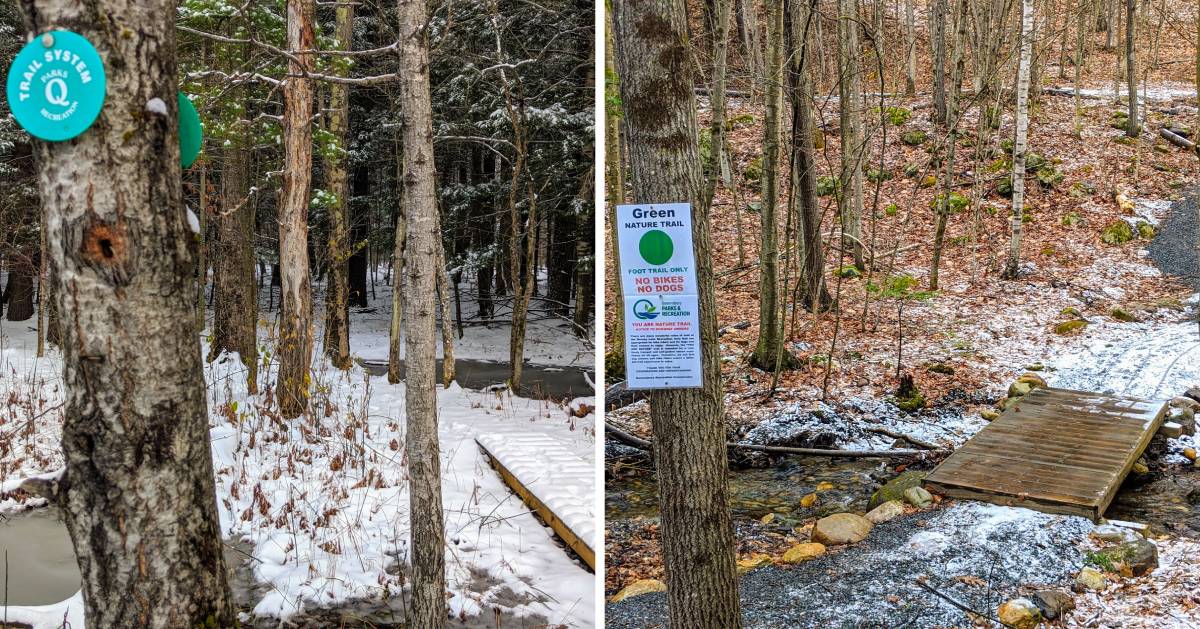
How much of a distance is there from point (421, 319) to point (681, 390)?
1.34 metres

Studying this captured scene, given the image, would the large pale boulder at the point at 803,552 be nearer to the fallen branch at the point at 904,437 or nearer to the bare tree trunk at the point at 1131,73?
the fallen branch at the point at 904,437

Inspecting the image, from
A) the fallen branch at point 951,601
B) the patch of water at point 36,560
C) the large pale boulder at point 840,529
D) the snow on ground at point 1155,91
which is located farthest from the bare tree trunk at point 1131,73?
the patch of water at point 36,560

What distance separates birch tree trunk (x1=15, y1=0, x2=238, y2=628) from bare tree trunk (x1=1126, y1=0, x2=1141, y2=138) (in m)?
18.0

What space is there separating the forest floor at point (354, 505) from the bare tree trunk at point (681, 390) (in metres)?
1.69

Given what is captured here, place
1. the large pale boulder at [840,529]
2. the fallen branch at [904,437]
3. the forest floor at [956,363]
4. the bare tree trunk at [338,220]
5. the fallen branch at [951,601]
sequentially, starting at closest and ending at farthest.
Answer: the fallen branch at [951,601]
the forest floor at [956,363]
the large pale boulder at [840,529]
the fallen branch at [904,437]
the bare tree trunk at [338,220]

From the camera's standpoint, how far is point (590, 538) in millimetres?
5699

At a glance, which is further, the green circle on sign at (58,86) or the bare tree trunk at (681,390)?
the bare tree trunk at (681,390)

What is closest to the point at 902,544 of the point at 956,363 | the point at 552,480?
the point at 552,480

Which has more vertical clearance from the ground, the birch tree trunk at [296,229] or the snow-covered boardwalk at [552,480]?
the birch tree trunk at [296,229]

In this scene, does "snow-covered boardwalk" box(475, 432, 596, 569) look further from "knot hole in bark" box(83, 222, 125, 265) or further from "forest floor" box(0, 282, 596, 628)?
"knot hole in bark" box(83, 222, 125, 265)

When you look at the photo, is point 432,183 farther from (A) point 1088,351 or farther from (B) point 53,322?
(B) point 53,322

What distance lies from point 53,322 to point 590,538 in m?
12.6

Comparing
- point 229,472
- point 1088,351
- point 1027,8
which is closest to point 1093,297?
point 1088,351

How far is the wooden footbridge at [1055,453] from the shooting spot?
22.5 feet
